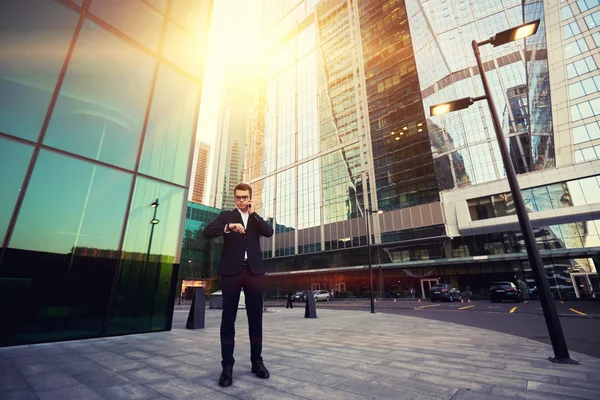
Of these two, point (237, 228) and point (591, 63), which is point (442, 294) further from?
point (591, 63)

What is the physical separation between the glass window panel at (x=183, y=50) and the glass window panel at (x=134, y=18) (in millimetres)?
315

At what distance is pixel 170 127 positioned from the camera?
8078 millimetres

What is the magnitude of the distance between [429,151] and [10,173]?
38.5 m

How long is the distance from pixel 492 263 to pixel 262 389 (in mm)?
36026

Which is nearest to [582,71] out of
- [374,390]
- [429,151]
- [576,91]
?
[576,91]

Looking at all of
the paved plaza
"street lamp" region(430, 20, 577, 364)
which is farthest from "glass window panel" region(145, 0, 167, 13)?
the paved plaza

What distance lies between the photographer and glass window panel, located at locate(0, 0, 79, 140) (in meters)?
5.45

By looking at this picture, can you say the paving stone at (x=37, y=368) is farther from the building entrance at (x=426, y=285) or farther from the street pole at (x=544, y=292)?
the building entrance at (x=426, y=285)

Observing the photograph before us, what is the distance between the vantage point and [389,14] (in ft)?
144

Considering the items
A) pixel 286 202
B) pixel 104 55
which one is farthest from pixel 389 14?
pixel 104 55

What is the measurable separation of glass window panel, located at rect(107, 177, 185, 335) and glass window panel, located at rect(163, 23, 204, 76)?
3.97 m

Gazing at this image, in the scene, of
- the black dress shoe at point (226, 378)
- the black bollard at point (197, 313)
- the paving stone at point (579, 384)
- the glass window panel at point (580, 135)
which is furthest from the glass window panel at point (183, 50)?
the glass window panel at point (580, 135)

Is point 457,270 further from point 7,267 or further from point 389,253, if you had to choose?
point 7,267

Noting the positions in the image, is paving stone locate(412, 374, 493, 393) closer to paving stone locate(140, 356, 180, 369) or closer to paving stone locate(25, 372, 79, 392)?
paving stone locate(140, 356, 180, 369)
